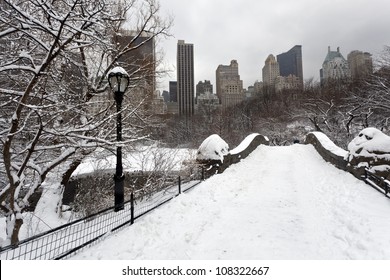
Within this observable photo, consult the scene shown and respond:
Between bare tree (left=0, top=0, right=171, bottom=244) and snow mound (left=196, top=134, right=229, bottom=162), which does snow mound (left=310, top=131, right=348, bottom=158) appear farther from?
bare tree (left=0, top=0, right=171, bottom=244)

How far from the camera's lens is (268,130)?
1895 inches

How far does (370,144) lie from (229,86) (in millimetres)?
138361

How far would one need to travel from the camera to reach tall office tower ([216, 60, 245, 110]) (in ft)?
411

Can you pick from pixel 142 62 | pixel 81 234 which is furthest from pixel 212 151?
pixel 81 234

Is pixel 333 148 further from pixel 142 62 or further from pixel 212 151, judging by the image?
pixel 142 62

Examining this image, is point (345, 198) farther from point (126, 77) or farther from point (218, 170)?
point (126, 77)

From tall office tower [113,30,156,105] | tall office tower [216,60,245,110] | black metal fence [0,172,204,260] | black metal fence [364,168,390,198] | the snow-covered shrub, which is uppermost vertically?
tall office tower [216,60,245,110]

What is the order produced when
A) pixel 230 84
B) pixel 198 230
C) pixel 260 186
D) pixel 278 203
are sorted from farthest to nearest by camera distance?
pixel 230 84, pixel 260 186, pixel 278 203, pixel 198 230

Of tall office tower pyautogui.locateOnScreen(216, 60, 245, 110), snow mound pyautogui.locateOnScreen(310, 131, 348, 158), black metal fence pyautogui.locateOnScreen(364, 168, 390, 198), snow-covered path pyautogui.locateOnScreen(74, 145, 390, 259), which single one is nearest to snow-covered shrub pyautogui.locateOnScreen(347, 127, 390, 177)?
black metal fence pyautogui.locateOnScreen(364, 168, 390, 198)

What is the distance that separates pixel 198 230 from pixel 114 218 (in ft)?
6.74

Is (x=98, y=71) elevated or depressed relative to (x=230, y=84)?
depressed

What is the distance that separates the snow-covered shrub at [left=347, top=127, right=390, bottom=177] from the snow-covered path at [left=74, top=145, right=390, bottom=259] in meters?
0.76

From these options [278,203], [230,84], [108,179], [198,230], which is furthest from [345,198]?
[230,84]

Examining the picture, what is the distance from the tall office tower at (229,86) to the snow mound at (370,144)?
87193 mm
